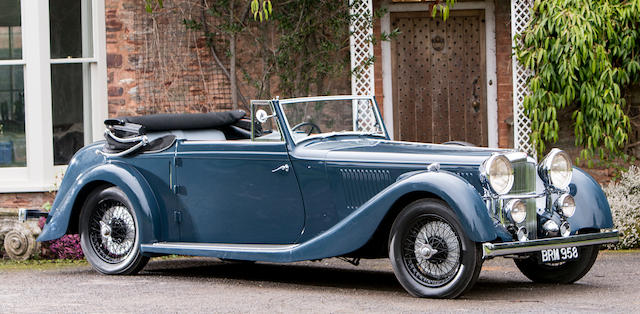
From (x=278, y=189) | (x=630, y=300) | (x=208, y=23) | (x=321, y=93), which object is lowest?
(x=630, y=300)

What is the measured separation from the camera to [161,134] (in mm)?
8562

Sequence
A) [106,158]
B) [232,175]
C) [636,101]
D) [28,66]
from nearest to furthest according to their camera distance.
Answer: [232,175] < [106,158] < [28,66] < [636,101]

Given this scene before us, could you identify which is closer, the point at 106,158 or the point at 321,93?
the point at 106,158

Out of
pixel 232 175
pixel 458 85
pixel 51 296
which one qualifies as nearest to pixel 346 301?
pixel 232 175

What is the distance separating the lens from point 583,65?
1175cm

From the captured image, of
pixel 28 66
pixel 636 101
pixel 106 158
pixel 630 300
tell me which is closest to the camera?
pixel 630 300

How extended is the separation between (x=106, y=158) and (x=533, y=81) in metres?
5.44

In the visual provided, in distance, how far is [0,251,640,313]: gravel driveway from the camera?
6.42 m

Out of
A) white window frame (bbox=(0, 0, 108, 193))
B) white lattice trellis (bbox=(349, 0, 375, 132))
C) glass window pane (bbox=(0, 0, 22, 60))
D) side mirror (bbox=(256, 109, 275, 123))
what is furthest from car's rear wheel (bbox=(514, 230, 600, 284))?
glass window pane (bbox=(0, 0, 22, 60))

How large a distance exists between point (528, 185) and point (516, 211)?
1.21ft

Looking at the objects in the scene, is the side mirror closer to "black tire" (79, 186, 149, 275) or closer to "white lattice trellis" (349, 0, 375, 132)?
"black tire" (79, 186, 149, 275)

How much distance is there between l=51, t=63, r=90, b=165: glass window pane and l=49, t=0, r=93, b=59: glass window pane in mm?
160

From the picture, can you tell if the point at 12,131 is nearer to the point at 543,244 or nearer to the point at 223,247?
the point at 223,247

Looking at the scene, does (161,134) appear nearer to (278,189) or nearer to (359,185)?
(278,189)
